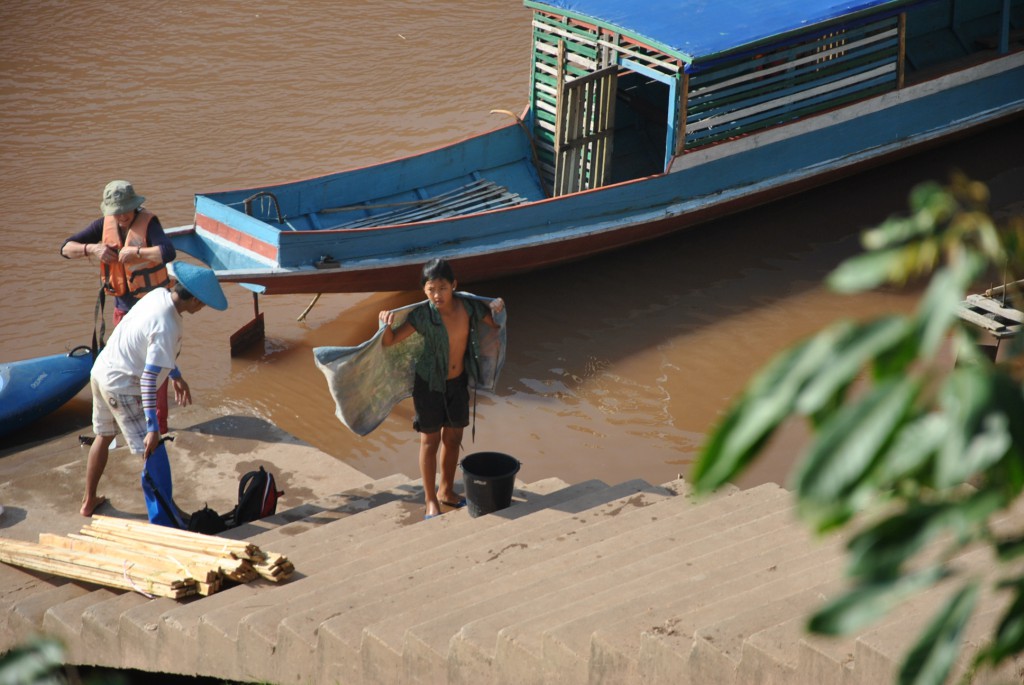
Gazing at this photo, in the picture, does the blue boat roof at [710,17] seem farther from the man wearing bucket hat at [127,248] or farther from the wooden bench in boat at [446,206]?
the man wearing bucket hat at [127,248]

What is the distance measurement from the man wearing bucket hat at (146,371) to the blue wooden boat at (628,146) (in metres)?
2.60

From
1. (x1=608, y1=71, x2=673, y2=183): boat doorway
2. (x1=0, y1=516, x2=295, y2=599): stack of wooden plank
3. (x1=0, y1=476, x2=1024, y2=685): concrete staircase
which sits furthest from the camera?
(x1=608, y1=71, x2=673, y2=183): boat doorway

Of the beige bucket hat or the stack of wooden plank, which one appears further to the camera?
the beige bucket hat

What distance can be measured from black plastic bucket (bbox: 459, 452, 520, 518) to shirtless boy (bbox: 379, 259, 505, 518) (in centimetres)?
24

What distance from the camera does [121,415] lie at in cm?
599

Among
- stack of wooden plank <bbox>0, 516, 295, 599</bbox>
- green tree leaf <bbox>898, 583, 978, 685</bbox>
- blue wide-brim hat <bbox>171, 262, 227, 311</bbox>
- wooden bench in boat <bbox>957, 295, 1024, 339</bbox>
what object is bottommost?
stack of wooden plank <bbox>0, 516, 295, 599</bbox>

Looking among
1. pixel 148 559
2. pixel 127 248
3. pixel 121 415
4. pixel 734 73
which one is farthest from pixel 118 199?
pixel 734 73

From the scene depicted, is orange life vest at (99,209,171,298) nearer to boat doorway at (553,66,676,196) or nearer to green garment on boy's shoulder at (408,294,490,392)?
green garment on boy's shoulder at (408,294,490,392)

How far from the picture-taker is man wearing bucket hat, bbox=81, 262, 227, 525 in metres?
5.72

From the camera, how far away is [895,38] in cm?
1040

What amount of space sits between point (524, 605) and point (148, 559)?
6.26 feet

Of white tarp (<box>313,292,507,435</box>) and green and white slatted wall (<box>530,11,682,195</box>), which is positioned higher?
green and white slatted wall (<box>530,11,682,195</box>)

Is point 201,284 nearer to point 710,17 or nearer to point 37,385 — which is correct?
point 37,385

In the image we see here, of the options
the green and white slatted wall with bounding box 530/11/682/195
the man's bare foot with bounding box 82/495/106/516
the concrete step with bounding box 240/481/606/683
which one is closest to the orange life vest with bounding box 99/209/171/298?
the man's bare foot with bounding box 82/495/106/516
